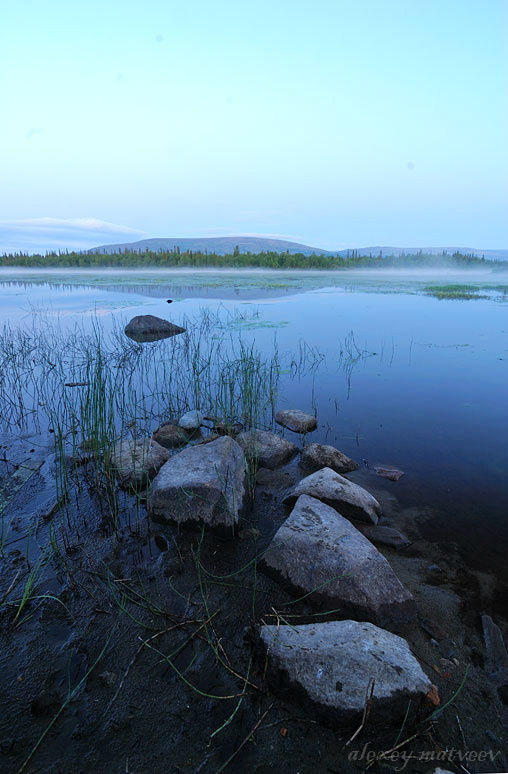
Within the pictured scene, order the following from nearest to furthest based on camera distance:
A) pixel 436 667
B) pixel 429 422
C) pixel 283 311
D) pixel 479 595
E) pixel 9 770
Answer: pixel 9 770 < pixel 436 667 < pixel 479 595 < pixel 429 422 < pixel 283 311

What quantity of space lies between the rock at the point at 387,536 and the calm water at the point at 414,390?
0.99ft

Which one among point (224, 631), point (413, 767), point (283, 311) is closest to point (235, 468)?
point (224, 631)

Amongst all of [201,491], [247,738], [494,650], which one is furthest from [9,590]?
[494,650]

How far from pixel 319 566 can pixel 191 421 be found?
2.97m

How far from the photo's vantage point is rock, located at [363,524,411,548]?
3.10m

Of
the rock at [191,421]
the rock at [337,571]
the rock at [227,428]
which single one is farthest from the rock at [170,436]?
the rock at [337,571]

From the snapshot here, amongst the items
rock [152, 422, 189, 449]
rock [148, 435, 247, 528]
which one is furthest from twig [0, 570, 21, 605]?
rock [152, 422, 189, 449]

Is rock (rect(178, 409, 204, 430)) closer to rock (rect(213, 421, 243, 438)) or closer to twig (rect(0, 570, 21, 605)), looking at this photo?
rock (rect(213, 421, 243, 438))

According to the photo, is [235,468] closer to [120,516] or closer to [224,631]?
[120,516]

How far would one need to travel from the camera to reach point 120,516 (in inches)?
132

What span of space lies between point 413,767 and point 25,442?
4.66 m

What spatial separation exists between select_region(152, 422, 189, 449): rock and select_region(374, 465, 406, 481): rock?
7.44 feet

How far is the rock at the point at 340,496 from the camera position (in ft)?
11.0

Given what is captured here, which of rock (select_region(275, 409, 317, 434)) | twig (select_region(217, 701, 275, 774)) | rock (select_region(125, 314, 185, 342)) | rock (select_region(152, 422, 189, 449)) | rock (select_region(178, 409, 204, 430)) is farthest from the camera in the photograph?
rock (select_region(125, 314, 185, 342))
